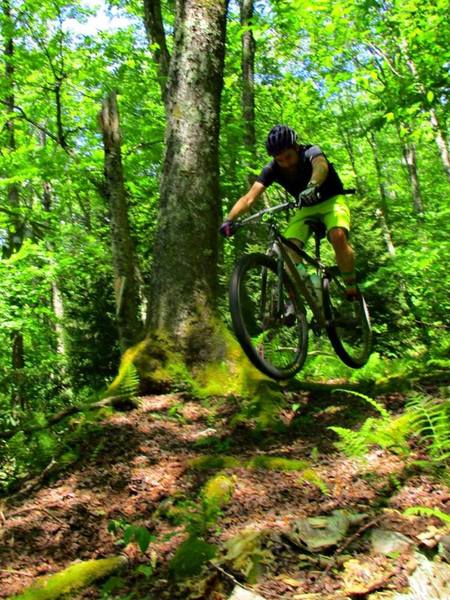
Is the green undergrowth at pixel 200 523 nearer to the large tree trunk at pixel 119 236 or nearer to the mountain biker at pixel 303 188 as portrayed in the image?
the mountain biker at pixel 303 188

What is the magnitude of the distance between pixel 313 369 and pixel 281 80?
17.4 metres

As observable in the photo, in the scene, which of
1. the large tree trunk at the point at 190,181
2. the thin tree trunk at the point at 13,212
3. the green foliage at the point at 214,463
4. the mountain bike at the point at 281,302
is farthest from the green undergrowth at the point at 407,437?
the thin tree trunk at the point at 13,212

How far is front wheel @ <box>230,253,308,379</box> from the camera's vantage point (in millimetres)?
4695

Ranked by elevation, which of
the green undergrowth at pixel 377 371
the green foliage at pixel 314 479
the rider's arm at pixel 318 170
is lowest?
the green foliage at pixel 314 479

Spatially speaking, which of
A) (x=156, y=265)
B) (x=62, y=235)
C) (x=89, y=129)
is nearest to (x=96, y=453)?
(x=156, y=265)

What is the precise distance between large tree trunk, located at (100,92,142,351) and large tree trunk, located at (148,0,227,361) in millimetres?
1334

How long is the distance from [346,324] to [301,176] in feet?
5.94

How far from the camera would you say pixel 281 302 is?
16.4ft

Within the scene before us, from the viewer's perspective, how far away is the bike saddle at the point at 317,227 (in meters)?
5.51

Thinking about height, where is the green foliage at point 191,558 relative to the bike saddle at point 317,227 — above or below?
below

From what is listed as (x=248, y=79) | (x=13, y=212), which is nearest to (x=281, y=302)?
(x=13, y=212)

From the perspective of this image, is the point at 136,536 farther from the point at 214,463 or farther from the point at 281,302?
the point at 281,302

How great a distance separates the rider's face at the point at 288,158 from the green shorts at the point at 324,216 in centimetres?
59

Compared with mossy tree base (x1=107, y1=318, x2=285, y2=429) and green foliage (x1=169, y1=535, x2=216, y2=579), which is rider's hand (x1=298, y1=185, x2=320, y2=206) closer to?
mossy tree base (x1=107, y1=318, x2=285, y2=429)
